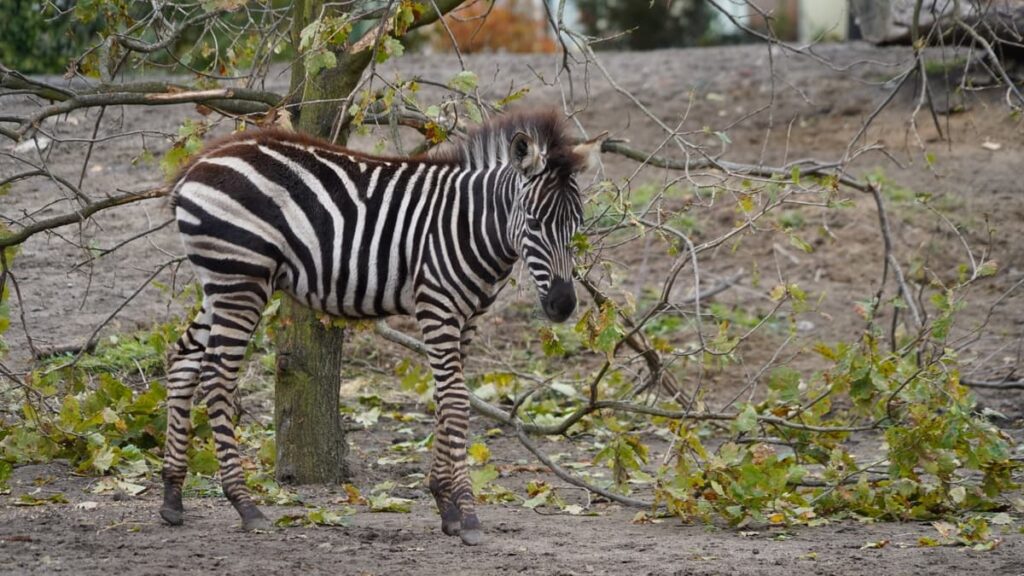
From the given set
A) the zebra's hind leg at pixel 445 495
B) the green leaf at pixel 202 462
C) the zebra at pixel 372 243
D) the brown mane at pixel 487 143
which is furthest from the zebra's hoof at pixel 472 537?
the brown mane at pixel 487 143

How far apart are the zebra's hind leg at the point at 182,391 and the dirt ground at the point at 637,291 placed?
0.30m

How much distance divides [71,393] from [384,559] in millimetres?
3075

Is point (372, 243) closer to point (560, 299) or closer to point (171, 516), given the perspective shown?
point (560, 299)

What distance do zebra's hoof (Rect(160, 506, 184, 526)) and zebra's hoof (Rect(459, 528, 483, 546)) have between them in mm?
1506

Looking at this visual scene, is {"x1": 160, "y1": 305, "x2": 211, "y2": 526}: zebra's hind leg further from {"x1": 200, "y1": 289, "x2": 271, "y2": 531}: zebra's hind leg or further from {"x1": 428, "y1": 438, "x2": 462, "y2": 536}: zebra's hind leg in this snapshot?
{"x1": 428, "y1": 438, "x2": 462, "y2": 536}: zebra's hind leg

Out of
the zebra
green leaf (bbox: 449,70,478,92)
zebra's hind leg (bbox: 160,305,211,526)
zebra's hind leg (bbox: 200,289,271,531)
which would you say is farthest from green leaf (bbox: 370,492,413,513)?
green leaf (bbox: 449,70,478,92)

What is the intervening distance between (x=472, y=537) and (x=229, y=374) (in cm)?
153

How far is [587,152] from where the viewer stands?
6.46m

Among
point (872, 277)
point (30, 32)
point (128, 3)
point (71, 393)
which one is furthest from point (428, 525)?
point (30, 32)

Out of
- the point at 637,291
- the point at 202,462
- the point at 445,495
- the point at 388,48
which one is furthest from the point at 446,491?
the point at 637,291

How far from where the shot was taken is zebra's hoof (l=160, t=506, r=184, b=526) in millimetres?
6371

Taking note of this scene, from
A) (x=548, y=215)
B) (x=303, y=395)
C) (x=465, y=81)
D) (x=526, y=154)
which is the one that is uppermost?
(x=465, y=81)

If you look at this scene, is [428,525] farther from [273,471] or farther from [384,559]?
[273,471]

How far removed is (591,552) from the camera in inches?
238
